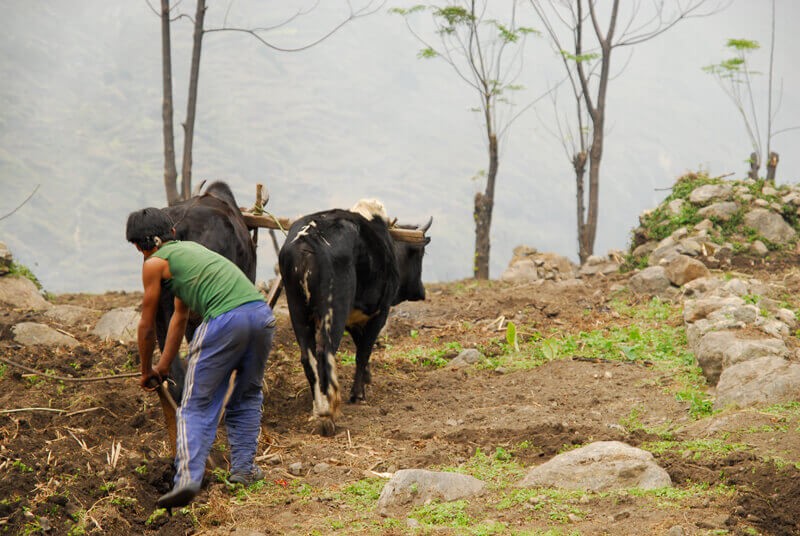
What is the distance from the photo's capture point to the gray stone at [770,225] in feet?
51.8

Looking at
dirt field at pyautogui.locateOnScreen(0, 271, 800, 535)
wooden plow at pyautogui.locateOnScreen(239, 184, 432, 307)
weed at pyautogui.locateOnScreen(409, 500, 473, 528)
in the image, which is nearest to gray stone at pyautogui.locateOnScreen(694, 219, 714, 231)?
dirt field at pyautogui.locateOnScreen(0, 271, 800, 535)

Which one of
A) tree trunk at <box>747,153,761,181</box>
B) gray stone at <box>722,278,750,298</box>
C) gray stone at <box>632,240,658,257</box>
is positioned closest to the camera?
gray stone at <box>722,278,750,298</box>

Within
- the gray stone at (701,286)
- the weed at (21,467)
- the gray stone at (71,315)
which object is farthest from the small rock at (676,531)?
the gray stone at (71,315)

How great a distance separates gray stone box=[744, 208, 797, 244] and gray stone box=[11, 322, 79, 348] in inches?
475

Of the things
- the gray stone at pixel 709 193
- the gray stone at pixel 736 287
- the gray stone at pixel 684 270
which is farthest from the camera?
the gray stone at pixel 709 193

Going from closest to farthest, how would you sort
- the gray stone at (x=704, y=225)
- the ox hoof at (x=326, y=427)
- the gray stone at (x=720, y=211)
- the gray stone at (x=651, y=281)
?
the ox hoof at (x=326, y=427) < the gray stone at (x=651, y=281) < the gray stone at (x=704, y=225) < the gray stone at (x=720, y=211)

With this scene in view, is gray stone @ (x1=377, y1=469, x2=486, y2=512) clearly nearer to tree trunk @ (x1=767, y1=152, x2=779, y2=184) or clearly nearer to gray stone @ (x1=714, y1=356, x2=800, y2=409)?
gray stone @ (x1=714, y1=356, x2=800, y2=409)

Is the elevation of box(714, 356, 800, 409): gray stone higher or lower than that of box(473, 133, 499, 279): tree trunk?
lower

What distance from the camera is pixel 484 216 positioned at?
66.0 ft

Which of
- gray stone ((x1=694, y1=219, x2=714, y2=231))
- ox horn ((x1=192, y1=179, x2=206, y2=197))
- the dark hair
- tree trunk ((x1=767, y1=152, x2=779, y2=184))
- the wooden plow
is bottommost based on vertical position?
the dark hair

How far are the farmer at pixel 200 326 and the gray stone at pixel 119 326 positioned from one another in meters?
4.97

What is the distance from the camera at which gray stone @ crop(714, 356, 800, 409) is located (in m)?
6.71

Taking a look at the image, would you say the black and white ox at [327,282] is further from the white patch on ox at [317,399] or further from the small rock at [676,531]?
the small rock at [676,531]

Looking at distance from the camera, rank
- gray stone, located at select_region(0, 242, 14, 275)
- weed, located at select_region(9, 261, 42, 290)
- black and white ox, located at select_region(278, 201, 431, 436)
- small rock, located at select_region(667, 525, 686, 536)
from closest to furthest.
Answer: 1. small rock, located at select_region(667, 525, 686, 536)
2. black and white ox, located at select_region(278, 201, 431, 436)
3. gray stone, located at select_region(0, 242, 14, 275)
4. weed, located at select_region(9, 261, 42, 290)
